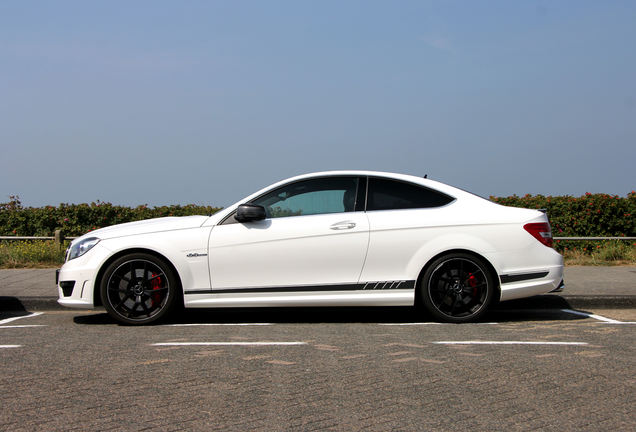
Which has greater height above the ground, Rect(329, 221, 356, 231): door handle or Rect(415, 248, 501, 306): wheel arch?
Rect(329, 221, 356, 231): door handle

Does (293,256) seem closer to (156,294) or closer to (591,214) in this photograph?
(156,294)

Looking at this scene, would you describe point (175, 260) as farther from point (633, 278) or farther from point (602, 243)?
point (602, 243)

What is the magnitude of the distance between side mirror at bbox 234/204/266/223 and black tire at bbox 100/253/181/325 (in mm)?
927

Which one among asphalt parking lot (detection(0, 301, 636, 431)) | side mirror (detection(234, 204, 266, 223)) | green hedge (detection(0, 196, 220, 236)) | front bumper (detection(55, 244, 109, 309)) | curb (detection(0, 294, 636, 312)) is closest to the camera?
asphalt parking lot (detection(0, 301, 636, 431))

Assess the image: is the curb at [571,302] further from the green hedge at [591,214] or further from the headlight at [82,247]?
the green hedge at [591,214]

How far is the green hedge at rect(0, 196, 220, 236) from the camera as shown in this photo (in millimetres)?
16953

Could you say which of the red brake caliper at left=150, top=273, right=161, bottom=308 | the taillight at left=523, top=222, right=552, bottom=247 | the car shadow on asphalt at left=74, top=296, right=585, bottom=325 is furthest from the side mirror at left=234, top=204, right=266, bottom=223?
the taillight at left=523, top=222, right=552, bottom=247

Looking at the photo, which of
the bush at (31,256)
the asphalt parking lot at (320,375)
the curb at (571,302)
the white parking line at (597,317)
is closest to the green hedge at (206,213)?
the bush at (31,256)

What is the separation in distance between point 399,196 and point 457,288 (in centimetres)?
115

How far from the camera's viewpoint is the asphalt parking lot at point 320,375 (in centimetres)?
396

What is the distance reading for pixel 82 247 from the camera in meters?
7.39

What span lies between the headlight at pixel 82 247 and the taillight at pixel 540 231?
455 cm

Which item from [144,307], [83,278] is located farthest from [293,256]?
[83,278]

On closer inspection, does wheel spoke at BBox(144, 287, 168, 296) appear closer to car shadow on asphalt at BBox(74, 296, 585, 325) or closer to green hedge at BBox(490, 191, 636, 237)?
car shadow on asphalt at BBox(74, 296, 585, 325)
